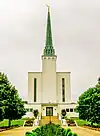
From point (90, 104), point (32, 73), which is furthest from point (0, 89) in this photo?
point (32, 73)

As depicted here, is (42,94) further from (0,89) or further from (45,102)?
(0,89)

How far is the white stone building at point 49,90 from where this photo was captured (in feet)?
224

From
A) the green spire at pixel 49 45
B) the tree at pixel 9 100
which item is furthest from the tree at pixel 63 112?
the tree at pixel 9 100

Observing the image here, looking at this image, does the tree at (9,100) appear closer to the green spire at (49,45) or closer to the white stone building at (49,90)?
the white stone building at (49,90)

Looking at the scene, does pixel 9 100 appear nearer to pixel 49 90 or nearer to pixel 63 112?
pixel 63 112

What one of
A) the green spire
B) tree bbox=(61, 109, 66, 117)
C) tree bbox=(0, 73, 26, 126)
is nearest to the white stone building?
the green spire

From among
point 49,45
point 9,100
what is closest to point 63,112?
point 49,45

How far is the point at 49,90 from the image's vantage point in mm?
69250

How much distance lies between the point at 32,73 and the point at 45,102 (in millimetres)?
7327

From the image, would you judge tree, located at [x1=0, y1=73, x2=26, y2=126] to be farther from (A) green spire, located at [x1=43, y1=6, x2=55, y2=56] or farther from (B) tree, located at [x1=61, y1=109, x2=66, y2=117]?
(A) green spire, located at [x1=43, y1=6, x2=55, y2=56]

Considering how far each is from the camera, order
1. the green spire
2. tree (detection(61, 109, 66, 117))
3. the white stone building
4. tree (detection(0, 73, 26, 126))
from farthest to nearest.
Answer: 1. the green spire
2. the white stone building
3. tree (detection(61, 109, 66, 117))
4. tree (detection(0, 73, 26, 126))

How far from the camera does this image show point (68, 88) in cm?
6981

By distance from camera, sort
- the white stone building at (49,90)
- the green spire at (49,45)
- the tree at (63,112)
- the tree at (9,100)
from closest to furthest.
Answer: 1. the tree at (9,100)
2. the tree at (63,112)
3. the white stone building at (49,90)
4. the green spire at (49,45)

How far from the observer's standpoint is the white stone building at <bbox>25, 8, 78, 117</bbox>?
68188 millimetres
